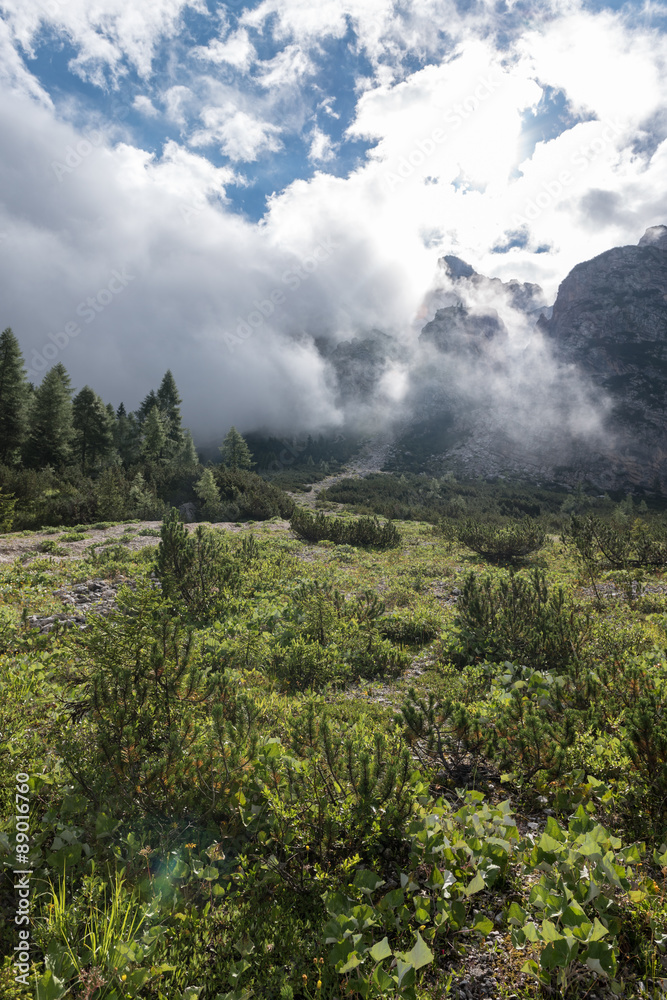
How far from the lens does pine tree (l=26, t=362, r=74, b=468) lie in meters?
30.6

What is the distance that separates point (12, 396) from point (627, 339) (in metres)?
108

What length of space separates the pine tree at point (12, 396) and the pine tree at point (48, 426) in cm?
71

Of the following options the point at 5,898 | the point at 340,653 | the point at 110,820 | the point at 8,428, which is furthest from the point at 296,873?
the point at 8,428

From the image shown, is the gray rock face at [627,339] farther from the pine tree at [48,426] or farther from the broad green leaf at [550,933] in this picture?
the broad green leaf at [550,933]

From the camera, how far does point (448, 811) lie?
126 inches

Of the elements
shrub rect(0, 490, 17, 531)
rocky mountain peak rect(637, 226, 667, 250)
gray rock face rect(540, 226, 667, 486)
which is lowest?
shrub rect(0, 490, 17, 531)

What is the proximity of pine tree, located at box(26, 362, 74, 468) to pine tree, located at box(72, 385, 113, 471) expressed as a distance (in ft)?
19.4

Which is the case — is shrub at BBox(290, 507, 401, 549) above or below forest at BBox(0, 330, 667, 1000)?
above

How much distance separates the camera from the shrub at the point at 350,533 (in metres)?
18.8

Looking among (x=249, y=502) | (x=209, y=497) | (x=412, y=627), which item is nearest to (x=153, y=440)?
(x=209, y=497)

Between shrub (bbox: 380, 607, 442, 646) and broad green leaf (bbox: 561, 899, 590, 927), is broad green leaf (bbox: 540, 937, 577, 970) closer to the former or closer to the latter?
broad green leaf (bbox: 561, 899, 590, 927)

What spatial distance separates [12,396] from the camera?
3019 centimetres

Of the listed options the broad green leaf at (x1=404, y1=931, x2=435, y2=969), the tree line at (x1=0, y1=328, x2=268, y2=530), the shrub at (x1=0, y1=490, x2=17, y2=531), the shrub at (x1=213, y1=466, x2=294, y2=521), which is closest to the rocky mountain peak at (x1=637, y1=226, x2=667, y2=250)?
the tree line at (x1=0, y1=328, x2=268, y2=530)

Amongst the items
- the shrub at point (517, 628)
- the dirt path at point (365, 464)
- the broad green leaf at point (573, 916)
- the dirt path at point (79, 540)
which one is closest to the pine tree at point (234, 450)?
the dirt path at point (365, 464)
